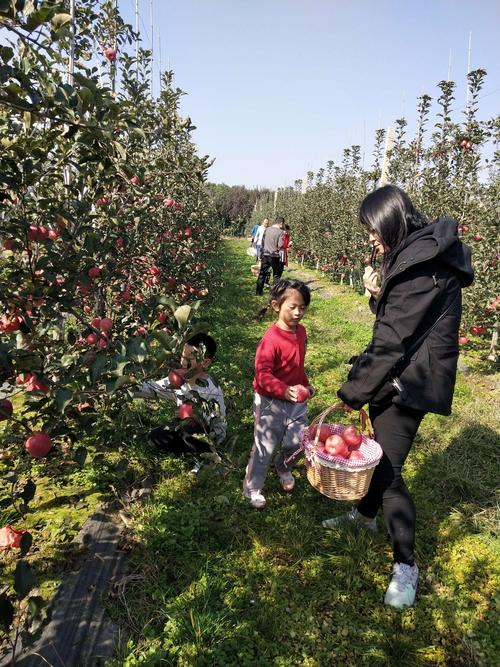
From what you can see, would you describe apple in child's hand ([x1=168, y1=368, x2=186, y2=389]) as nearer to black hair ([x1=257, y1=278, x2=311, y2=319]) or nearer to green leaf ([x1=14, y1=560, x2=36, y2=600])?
green leaf ([x1=14, y1=560, x2=36, y2=600])

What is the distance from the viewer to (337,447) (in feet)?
7.07

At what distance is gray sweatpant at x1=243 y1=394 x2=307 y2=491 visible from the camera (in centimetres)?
257

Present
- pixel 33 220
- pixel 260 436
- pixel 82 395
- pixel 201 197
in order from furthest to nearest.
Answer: pixel 201 197, pixel 260 436, pixel 33 220, pixel 82 395

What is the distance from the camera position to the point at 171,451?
324 cm

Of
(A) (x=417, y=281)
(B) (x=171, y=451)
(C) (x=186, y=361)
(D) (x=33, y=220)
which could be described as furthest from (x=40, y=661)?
(A) (x=417, y=281)

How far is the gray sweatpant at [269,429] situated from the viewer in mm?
2574

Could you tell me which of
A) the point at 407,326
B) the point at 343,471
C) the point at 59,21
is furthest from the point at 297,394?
the point at 59,21

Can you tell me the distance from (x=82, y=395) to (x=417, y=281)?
1.36 metres

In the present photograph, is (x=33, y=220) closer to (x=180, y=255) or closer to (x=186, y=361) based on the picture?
(x=186, y=361)

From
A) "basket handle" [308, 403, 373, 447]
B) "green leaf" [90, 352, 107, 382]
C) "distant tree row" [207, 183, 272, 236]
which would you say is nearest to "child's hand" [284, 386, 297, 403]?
"basket handle" [308, 403, 373, 447]

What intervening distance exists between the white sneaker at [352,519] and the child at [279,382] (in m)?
0.41

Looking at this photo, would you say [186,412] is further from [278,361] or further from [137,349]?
[278,361]

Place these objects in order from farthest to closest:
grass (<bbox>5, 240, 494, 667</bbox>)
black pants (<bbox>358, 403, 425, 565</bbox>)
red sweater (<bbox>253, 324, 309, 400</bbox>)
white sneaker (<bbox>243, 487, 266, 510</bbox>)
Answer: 1. white sneaker (<bbox>243, 487, 266, 510</bbox>)
2. red sweater (<bbox>253, 324, 309, 400</bbox>)
3. black pants (<bbox>358, 403, 425, 565</bbox>)
4. grass (<bbox>5, 240, 494, 667</bbox>)

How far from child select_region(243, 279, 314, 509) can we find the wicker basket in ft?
1.19
